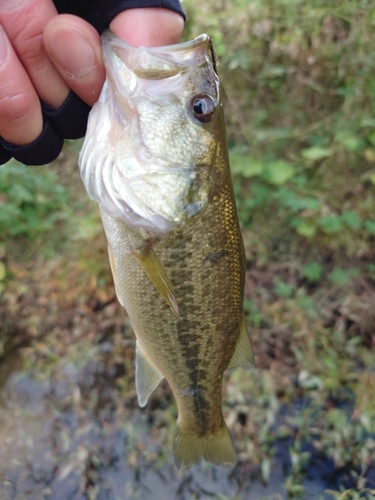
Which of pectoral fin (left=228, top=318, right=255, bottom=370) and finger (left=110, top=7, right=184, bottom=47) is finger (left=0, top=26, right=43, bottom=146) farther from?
pectoral fin (left=228, top=318, right=255, bottom=370)

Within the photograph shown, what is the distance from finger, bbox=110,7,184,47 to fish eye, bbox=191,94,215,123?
0.64 ft

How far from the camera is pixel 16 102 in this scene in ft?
3.76

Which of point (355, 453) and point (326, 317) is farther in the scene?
point (326, 317)

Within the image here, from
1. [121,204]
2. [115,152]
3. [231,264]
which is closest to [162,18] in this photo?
[115,152]

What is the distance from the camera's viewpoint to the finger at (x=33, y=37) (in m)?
1.06

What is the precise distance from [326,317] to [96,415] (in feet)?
6.33

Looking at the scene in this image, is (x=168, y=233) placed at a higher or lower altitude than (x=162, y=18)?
lower

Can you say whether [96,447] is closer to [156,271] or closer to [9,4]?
[156,271]

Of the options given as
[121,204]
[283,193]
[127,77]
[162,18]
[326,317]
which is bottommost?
[326,317]

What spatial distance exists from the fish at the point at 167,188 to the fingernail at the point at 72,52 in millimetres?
57

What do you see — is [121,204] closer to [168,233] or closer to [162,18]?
[168,233]

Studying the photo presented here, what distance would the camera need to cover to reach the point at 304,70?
11.1 ft

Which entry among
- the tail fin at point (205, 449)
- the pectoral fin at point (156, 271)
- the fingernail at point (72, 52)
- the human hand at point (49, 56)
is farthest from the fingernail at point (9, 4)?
the tail fin at point (205, 449)

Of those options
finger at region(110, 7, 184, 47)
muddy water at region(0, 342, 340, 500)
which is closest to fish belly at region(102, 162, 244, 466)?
finger at region(110, 7, 184, 47)
